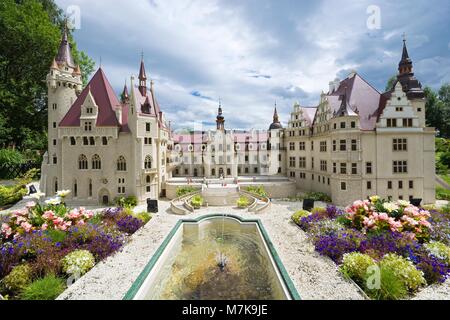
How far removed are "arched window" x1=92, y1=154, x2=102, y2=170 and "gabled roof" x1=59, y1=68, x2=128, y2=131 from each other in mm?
4237

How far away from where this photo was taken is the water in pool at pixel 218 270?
9.60 meters

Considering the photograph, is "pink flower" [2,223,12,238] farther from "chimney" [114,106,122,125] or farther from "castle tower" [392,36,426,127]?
"castle tower" [392,36,426,127]

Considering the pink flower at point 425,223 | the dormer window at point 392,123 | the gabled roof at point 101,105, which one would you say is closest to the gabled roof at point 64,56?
the gabled roof at point 101,105

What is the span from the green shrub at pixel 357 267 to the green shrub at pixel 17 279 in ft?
47.8

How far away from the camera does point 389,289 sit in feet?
27.4

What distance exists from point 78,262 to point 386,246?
16355mm

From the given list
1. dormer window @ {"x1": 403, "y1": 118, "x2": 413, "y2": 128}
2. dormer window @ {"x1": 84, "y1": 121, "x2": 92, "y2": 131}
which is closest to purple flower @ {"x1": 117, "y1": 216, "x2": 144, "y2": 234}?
dormer window @ {"x1": 84, "y1": 121, "x2": 92, "y2": 131}

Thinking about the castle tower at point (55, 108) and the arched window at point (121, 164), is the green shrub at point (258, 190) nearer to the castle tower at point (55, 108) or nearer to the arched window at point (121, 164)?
the arched window at point (121, 164)

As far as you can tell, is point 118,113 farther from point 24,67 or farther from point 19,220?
point 24,67

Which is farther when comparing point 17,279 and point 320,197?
point 320,197

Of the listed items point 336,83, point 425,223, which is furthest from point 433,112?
point 425,223

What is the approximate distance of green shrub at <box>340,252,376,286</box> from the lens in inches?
373
